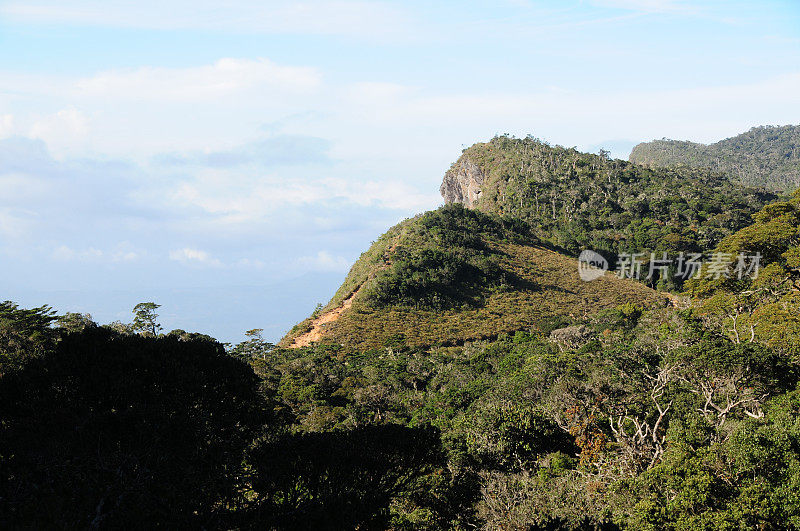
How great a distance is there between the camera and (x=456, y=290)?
68.2 metres

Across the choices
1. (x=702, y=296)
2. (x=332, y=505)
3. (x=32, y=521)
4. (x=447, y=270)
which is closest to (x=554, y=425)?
(x=332, y=505)

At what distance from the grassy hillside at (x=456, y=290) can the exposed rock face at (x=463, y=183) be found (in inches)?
1482

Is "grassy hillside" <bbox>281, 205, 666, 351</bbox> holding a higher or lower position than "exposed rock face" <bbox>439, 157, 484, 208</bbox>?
lower

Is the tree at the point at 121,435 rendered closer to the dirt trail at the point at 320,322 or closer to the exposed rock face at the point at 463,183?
the dirt trail at the point at 320,322

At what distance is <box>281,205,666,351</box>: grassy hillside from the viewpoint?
187 feet

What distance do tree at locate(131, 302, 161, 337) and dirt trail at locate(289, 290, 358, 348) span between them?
19.9 meters

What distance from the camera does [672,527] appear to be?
13492 mm

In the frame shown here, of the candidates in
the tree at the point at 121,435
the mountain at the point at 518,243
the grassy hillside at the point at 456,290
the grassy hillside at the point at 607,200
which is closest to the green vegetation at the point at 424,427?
the tree at the point at 121,435

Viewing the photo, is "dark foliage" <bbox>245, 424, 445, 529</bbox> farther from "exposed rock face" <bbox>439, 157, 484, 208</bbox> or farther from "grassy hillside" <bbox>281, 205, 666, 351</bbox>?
"exposed rock face" <bbox>439, 157, 484, 208</bbox>

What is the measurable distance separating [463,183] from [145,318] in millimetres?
104294

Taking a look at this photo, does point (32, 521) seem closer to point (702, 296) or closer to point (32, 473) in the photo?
point (32, 473)

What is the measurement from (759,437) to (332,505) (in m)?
12.2

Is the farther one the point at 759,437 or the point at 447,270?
the point at 447,270

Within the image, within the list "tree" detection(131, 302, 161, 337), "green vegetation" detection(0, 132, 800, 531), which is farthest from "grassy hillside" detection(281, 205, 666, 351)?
"tree" detection(131, 302, 161, 337)
